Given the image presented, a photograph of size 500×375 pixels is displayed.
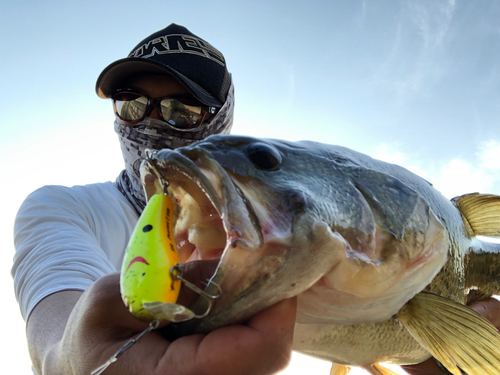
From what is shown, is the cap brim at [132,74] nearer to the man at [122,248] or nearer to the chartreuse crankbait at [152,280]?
the man at [122,248]

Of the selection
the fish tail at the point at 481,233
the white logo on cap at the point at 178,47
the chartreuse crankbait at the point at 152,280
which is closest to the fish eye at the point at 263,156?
the chartreuse crankbait at the point at 152,280

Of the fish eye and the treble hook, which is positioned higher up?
the fish eye

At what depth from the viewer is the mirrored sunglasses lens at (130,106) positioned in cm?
243

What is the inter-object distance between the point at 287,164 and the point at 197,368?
0.56 meters

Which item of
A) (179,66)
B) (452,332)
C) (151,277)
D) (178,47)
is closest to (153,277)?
(151,277)

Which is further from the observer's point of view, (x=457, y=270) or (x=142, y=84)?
(x=142, y=84)

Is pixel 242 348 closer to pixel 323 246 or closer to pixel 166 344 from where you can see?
pixel 166 344

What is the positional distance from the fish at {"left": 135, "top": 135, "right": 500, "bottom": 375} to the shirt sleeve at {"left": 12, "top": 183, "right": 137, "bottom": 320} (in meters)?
0.74

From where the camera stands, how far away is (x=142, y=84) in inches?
99.1

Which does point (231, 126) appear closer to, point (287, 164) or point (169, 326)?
point (287, 164)

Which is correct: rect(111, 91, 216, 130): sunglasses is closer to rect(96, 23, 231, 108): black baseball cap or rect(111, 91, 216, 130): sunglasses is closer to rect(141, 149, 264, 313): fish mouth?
rect(96, 23, 231, 108): black baseball cap

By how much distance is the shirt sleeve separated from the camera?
142 cm

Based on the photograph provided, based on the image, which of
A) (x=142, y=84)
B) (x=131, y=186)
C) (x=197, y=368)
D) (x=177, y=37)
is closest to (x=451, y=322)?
(x=197, y=368)

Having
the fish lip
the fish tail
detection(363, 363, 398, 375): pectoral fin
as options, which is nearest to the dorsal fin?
the fish tail
